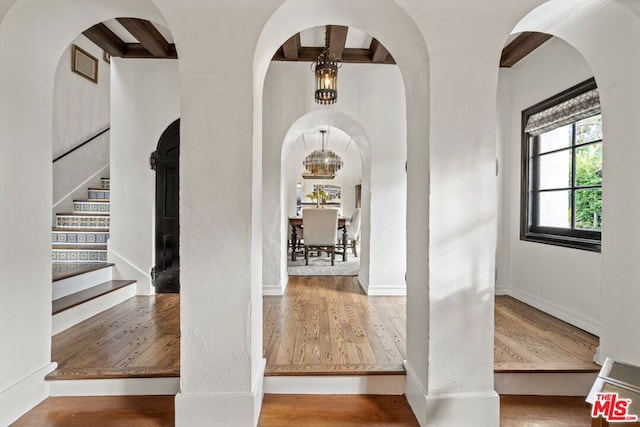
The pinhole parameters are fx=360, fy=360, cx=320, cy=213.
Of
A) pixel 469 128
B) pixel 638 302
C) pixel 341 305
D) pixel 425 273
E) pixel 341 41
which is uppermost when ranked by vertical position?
pixel 341 41

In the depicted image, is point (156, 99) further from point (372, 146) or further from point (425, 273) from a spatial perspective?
point (425, 273)

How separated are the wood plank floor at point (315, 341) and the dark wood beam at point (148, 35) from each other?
2.37 m

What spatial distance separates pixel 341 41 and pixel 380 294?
8.42 feet

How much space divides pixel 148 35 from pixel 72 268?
224cm

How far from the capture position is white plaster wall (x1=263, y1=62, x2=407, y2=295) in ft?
12.6

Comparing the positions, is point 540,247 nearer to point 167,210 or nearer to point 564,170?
point 564,170

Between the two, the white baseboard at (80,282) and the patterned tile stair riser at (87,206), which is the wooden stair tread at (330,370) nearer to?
the white baseboard at (80,282)

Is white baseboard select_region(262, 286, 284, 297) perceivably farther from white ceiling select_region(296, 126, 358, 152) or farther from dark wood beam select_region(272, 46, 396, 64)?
white ceiling select_region(296, 126, 358, 152)

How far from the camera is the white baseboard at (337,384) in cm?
207

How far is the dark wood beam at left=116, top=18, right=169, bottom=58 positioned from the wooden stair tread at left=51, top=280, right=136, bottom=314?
2230 mm

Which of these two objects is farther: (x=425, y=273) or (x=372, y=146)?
(x=372, y=146)

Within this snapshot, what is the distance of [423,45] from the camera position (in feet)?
5.83

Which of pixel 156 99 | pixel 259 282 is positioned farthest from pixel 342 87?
pixel 259 282

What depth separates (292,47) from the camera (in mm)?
3385
